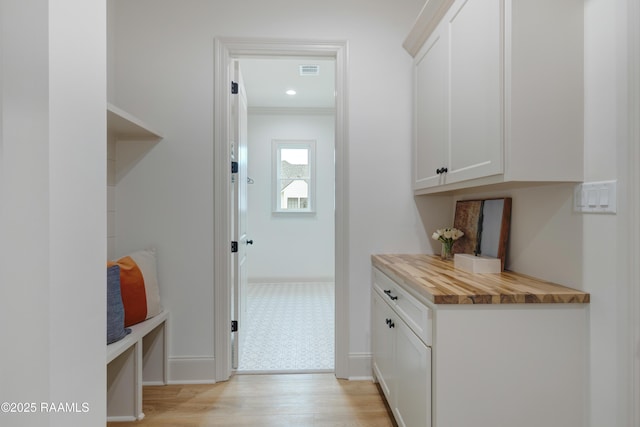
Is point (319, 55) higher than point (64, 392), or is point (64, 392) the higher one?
point (319, 55)

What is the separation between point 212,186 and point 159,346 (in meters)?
1.14

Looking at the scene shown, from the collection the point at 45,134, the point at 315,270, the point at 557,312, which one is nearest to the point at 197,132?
the point at 45,134

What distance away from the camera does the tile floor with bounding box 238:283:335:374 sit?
249 centimetres

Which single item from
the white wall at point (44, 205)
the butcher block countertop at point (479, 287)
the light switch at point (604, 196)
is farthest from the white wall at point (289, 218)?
the white wall at point (44, 205)

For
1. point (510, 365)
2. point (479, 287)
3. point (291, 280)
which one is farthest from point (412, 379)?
point (291, 280)

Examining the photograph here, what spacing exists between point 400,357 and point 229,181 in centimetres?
154

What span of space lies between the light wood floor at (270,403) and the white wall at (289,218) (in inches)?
111

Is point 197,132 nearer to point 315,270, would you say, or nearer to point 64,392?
point 64,392

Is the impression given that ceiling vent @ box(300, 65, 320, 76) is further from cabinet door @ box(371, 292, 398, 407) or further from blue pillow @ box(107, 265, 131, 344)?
blue pillow @ box(107, 265, 131, 344)

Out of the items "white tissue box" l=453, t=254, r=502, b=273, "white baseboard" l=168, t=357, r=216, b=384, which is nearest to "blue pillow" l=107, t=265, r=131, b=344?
"white baseboard" l=168, t=357, r=216, b=384

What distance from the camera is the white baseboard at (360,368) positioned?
2.32m

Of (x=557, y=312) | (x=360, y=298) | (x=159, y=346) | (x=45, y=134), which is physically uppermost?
(x=45, y=134)

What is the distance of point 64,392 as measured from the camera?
0.67 metres

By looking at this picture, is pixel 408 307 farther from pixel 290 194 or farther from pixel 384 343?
pixel 290 194
